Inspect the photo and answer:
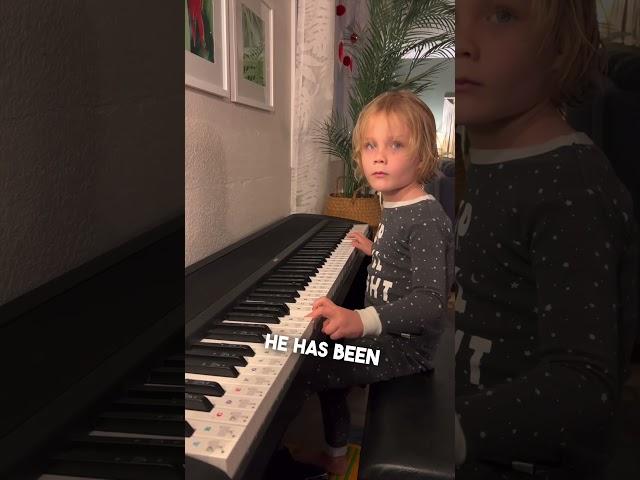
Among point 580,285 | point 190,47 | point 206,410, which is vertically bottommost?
point 206,410

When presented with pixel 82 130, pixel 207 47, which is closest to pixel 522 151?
pixel 82 130

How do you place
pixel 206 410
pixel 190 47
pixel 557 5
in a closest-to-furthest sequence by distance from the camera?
pixel 557 5 → pixel 206 410 → pixel 190 47

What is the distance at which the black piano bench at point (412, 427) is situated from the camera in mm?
492

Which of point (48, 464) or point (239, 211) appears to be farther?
point (239, 211)

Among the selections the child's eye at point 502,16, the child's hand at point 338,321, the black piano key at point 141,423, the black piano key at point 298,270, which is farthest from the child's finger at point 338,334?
the child's eye at point 502,16

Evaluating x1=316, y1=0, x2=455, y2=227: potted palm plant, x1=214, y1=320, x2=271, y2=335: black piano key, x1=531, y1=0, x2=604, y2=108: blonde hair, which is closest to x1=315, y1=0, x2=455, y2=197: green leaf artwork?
x1=316, y1=0, x2=455, y2=227: potted palm plant

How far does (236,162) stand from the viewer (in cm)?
50

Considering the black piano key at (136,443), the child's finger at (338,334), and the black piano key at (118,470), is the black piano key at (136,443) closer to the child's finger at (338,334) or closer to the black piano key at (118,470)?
the black piano key at (118,470)

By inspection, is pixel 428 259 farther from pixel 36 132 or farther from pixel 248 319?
pixel 36 132

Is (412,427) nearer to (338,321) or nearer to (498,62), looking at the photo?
(338,321)

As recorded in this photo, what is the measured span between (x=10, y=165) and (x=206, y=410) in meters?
0.19

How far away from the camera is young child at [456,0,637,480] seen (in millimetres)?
112

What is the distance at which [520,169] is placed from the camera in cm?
12

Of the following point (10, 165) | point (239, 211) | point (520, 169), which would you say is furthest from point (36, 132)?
point (239, 211)
